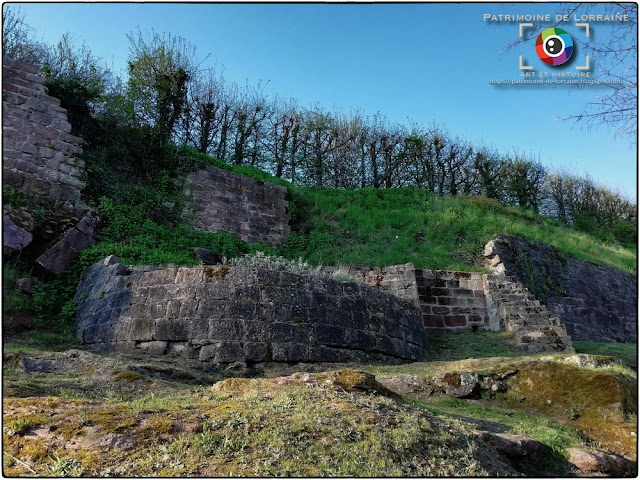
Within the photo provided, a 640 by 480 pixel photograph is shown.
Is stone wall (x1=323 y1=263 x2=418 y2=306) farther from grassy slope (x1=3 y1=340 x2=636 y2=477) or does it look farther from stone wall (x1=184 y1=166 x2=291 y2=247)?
grassy slope (x1=3 y1=340 x2=636 y2=477)

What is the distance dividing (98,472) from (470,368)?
5072 millimetres

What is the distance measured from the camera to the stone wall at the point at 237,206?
568 inches

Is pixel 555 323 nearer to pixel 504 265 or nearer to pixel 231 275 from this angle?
pixel 504 265

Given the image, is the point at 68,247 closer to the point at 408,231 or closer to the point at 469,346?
the point at 469,346

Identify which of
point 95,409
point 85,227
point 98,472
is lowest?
point 98,472

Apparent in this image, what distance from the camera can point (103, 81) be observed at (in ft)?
52.0

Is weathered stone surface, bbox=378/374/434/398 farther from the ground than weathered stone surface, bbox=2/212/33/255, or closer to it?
closer to it

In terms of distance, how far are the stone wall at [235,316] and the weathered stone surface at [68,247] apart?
1126 mm

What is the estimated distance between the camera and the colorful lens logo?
5.02 m

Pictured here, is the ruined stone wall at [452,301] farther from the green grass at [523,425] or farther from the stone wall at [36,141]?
the stone wall at [36,141]

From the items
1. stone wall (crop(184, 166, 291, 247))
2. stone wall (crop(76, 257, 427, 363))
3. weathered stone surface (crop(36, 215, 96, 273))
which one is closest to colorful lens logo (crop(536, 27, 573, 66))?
stone wall (crop(76, 257, 427, 363))

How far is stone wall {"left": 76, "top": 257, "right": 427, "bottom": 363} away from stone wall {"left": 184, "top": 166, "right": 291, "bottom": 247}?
221 inches

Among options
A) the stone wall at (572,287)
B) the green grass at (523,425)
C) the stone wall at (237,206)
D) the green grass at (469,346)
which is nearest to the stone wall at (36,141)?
the stone wall at (237,206)

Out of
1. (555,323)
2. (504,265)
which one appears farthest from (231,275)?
(504,265)
